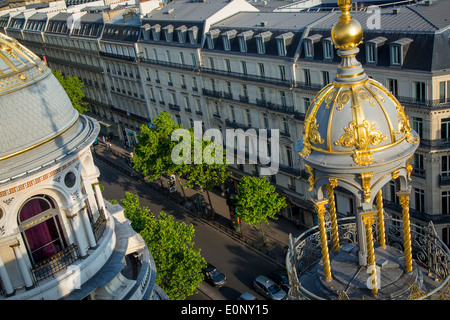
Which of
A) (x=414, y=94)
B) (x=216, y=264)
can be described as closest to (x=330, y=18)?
(x=414, y=94)

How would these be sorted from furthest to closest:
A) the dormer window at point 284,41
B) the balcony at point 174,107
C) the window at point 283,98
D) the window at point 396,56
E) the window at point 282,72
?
the balcony at point 174,107 < the window at point 283,98 < the window at point 282,72 < the dormer window at point 284,41 < the window at point 396,56

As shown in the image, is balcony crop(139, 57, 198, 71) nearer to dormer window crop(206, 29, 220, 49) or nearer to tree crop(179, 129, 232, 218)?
dormer window crop(206, 29, 220, 49)

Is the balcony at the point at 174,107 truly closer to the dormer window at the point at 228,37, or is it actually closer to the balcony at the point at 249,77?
the balcony at the point at 249,77

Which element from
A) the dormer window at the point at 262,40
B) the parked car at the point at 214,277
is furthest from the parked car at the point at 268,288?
the dormer window at the point at 262,40

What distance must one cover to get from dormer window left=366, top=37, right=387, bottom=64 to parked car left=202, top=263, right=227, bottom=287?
27.1 m

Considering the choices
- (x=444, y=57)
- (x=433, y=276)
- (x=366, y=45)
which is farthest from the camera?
(x=366, y=45)

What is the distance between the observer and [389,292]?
19719 mm

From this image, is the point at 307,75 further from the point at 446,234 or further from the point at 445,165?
the point at 446,234

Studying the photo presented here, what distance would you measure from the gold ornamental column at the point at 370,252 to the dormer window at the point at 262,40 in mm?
49348

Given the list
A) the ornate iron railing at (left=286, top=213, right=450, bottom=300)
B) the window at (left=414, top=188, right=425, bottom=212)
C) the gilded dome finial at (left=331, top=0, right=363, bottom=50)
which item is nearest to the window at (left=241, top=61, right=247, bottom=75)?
the window at (left=414, top=188, right=425, bottom=212)

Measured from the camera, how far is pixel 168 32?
84.1m

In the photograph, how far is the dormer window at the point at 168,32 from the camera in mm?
83688
